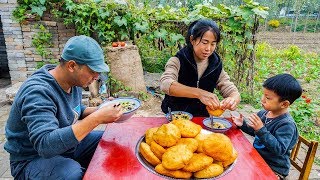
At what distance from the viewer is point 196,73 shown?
2682mm

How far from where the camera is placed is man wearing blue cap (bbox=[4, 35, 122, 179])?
161 centimetres

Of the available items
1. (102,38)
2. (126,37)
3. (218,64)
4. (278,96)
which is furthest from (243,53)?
(278,96)

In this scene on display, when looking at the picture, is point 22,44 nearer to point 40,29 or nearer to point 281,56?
point 40,29

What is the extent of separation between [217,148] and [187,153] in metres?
0.18

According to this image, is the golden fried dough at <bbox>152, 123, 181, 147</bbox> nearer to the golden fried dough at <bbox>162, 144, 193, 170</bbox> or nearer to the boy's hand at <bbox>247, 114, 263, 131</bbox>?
the golden fried dough at <bbox>162, 144, 193, 170</bbox>

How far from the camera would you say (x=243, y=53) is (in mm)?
6035

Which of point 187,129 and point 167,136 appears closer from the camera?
point 167,136

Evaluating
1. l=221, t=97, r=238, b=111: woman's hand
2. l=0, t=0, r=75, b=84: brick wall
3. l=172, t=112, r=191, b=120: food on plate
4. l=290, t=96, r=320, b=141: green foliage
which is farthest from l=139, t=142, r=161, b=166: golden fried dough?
l=0, t=0, r=75, b=84: brick wall

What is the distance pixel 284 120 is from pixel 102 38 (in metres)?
4.61

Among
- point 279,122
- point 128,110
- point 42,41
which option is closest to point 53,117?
point 128,110

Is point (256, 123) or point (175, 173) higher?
point (256, 123)

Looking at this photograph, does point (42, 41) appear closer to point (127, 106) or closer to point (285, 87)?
point (127, 106)

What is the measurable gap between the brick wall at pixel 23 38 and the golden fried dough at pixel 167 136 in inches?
203

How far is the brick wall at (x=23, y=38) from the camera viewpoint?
5.93 m
